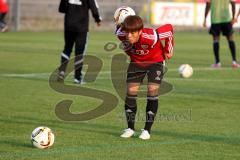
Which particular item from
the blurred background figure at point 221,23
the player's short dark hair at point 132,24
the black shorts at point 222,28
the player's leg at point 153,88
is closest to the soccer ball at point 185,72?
the blurred background figure at point 221,23

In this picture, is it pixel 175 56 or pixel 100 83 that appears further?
pixel 175 56

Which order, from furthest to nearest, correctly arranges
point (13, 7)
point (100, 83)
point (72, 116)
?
point (13, 7) < point (100, 83) < point (72, 116)

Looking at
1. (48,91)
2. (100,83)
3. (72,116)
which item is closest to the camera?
(72,116)

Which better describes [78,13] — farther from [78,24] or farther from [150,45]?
[150,45]

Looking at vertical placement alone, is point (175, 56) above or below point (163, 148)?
below

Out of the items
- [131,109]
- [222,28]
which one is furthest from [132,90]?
[222,28]

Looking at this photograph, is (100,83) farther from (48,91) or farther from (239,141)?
(239,141)

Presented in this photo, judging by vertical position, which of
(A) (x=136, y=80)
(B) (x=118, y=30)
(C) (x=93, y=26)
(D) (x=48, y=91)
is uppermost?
(B) (x=118, y=30)

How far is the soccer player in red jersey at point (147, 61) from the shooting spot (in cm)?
949

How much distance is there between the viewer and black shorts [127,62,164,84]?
9773mm

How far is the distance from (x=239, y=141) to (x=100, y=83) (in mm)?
6711

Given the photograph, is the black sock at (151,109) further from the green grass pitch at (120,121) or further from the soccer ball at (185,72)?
the soccer ball at (185,72)

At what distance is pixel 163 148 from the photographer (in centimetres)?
884

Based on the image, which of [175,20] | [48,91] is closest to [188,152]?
[48,91]
